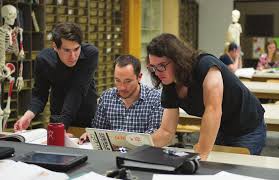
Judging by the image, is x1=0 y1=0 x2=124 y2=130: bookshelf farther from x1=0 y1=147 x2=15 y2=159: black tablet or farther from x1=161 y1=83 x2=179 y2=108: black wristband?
x1=0 y1=147 x2=15 y2=159: black tablet

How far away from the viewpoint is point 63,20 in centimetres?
680

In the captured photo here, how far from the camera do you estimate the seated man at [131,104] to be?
2.90 m

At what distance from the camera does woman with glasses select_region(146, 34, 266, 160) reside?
7.01 ft

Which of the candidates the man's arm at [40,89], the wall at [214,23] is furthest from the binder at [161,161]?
the wall at [214,23]

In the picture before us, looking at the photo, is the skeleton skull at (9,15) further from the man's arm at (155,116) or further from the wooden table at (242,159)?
the wooden table at (242,159)

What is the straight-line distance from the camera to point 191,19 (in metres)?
12.4

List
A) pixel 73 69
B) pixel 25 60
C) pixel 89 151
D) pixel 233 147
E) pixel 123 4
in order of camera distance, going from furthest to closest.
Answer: pixel 123 4, pixel 25 60, pixel 73 69, pixel 233 147, pixel 89 151

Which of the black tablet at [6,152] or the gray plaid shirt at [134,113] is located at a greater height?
the black tablet at [6,152]

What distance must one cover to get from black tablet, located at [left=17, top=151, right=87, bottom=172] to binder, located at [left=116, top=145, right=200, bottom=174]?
147 millimetres

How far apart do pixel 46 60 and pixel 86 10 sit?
14.3 feet

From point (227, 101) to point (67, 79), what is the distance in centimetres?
125

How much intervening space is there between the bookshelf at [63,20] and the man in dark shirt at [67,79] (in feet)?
8.31

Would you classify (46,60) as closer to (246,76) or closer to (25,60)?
(25,60)

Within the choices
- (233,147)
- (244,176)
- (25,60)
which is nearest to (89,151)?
(244,176)
